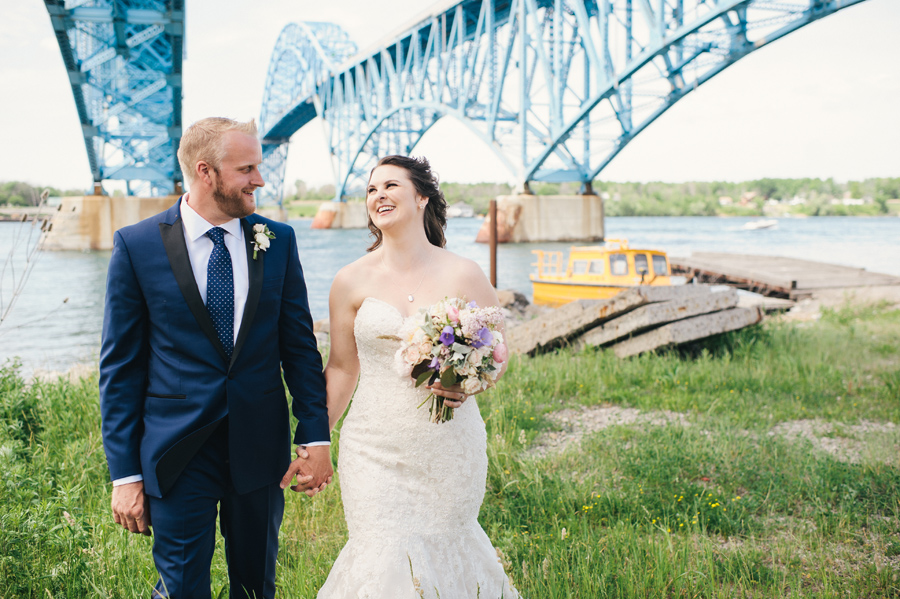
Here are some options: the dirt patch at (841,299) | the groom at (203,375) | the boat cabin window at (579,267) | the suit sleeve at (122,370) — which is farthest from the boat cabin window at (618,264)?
the suit sleeve at (122,370)

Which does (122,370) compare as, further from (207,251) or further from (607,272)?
(607,272)

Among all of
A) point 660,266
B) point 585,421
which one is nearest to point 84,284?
point 660,266

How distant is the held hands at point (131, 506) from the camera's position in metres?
1.96

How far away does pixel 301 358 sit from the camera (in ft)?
7.43

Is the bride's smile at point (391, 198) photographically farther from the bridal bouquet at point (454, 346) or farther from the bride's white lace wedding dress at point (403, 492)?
the bridal bouquet at point (454, 346)

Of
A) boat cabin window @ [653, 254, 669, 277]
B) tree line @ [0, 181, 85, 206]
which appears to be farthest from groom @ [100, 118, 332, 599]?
boat cabin window @ [653, 254, 669, 277]

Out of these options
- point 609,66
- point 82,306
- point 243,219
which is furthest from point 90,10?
point 243,219

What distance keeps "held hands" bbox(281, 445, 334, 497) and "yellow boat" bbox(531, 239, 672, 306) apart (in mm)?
11173

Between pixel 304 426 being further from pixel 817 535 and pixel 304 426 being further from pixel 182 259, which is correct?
pixel 817 535

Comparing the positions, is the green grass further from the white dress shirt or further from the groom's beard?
the groom's beard

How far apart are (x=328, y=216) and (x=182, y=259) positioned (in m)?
57.8

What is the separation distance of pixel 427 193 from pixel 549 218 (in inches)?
1295

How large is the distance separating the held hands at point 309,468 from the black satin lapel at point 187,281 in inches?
17.0

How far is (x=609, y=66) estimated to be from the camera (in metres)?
25.1
